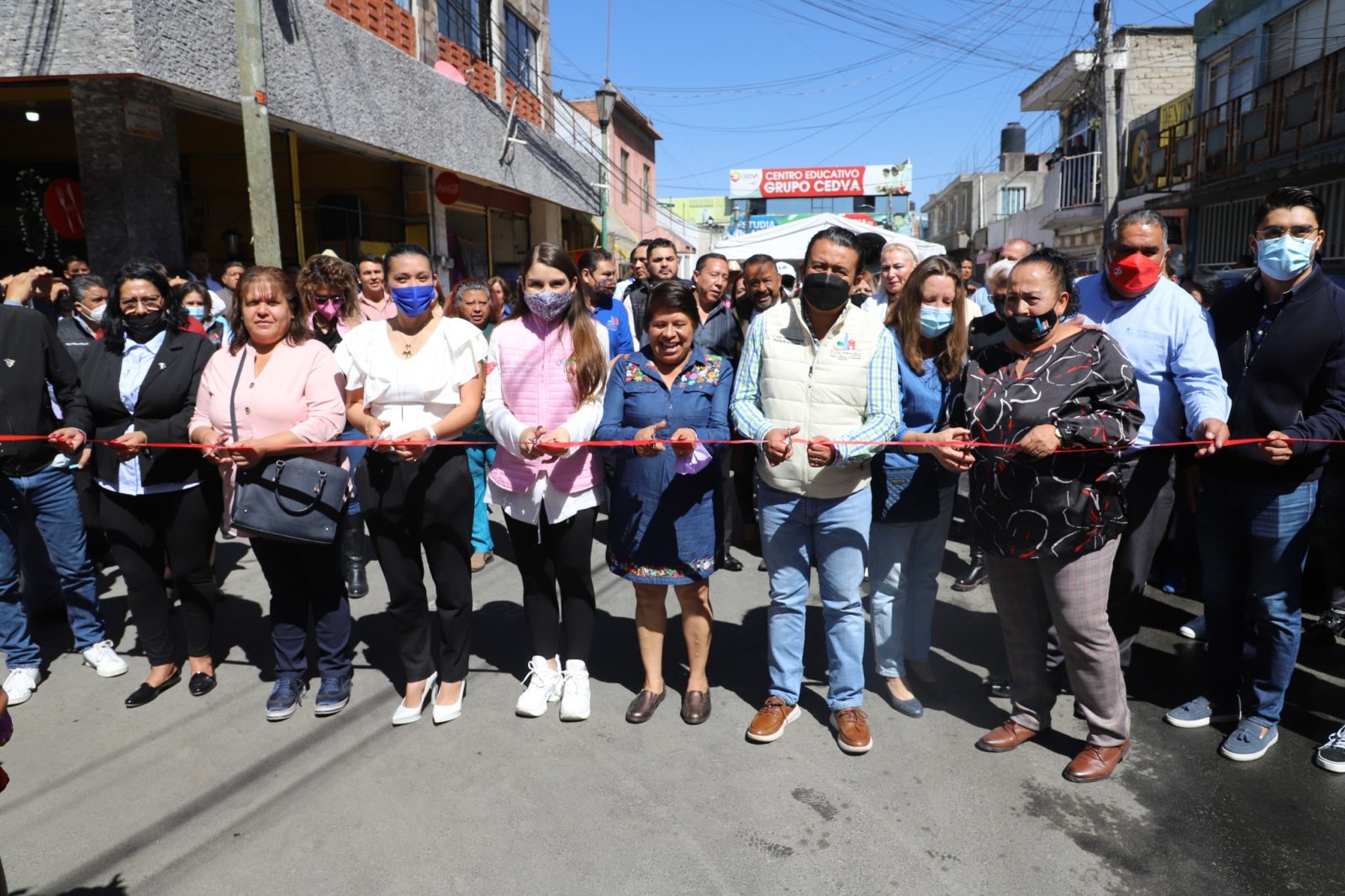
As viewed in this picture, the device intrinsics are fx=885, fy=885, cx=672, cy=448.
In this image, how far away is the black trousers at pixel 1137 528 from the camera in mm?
3727

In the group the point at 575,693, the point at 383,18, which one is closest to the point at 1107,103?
the point at 383,18

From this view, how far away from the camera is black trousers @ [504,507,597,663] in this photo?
394 cm

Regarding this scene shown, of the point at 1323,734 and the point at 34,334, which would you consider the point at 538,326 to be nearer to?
the point at 34,334

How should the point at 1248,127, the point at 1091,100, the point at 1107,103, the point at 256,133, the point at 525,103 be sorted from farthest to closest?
the point at 1091,100 → the point at 525,103 → the point at 1107,103 → the point at 1248,127 → the point at 256,133

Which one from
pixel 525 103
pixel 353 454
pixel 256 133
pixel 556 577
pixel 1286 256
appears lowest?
pixel 556 577

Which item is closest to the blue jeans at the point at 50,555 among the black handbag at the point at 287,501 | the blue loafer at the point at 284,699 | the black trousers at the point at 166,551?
the black trousers at the point at 166,551

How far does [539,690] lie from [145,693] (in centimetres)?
188

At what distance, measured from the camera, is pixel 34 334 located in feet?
13.6

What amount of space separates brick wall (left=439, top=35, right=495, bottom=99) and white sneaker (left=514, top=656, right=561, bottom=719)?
457 inches

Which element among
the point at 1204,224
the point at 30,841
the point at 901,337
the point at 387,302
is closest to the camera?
the point at 30,841

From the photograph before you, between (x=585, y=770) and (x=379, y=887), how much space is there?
36.5 inches

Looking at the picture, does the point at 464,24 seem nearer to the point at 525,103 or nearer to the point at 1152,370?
the point at 525,103

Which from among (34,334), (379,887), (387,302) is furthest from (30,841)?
(387,302)

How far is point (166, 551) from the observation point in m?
4.34
